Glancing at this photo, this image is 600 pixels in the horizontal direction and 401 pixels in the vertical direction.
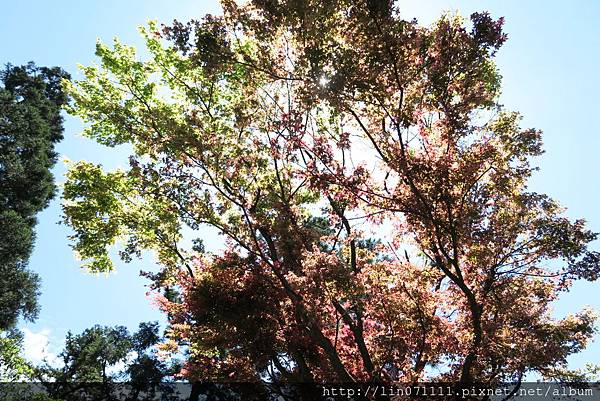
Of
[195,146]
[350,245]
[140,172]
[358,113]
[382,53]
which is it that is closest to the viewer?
[382,53]

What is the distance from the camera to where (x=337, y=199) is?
8.42 meters

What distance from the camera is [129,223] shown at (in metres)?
11.0

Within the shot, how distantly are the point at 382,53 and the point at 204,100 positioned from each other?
5176 millimetres

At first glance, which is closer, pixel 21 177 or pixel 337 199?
pixel 337 199

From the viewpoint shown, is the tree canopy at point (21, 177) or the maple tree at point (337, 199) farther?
the tree canopy at point (21, 177)

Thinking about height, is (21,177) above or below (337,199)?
above

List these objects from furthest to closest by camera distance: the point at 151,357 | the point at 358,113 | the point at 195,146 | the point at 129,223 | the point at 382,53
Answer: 1. the point at 151,357
2. the point at 129,223
3. the point at 195,146
4. the point at 358,113
5. the point at 382,53

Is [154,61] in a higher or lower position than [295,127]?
higher

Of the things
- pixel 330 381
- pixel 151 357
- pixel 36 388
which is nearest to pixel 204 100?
pixel 330 381

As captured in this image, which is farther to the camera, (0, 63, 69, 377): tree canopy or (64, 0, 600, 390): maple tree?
(0, 63, 69, 377): tree canopy

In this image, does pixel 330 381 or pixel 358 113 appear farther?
pixel 330 381

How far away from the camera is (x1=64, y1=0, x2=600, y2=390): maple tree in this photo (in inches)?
275

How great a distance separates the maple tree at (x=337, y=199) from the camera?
700cm

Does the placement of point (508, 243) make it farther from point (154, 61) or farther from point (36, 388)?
point (36, 388)
